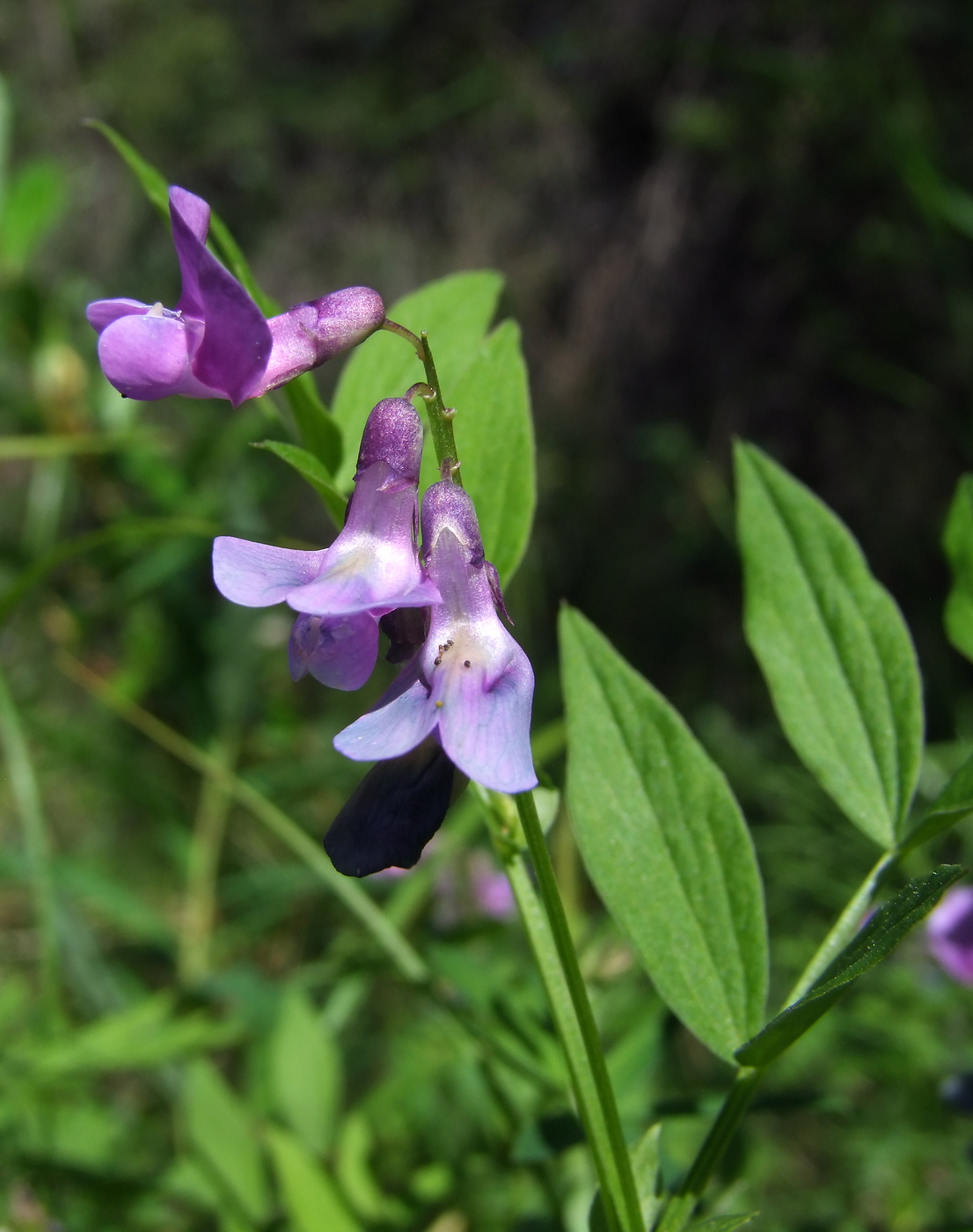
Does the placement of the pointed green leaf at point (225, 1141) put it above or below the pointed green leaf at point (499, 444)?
below

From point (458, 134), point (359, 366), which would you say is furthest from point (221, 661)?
point (458, 134)

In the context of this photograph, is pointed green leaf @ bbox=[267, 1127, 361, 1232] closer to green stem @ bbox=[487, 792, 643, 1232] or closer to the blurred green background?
the blurred green background

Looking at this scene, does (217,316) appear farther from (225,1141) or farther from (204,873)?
(204,873)

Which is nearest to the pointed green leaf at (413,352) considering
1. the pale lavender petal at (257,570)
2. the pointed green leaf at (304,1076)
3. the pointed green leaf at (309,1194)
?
the pale lavender petal at (257,570)

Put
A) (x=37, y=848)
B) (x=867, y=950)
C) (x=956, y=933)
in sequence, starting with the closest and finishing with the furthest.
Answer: (x=867, y=950) → (x=956, y=933) → (x=37, y=848)

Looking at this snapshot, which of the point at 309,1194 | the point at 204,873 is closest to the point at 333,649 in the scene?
the point at 309,1194

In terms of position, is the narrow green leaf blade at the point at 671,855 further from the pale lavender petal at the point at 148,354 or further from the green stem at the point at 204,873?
the green stem at the point at 204,873
